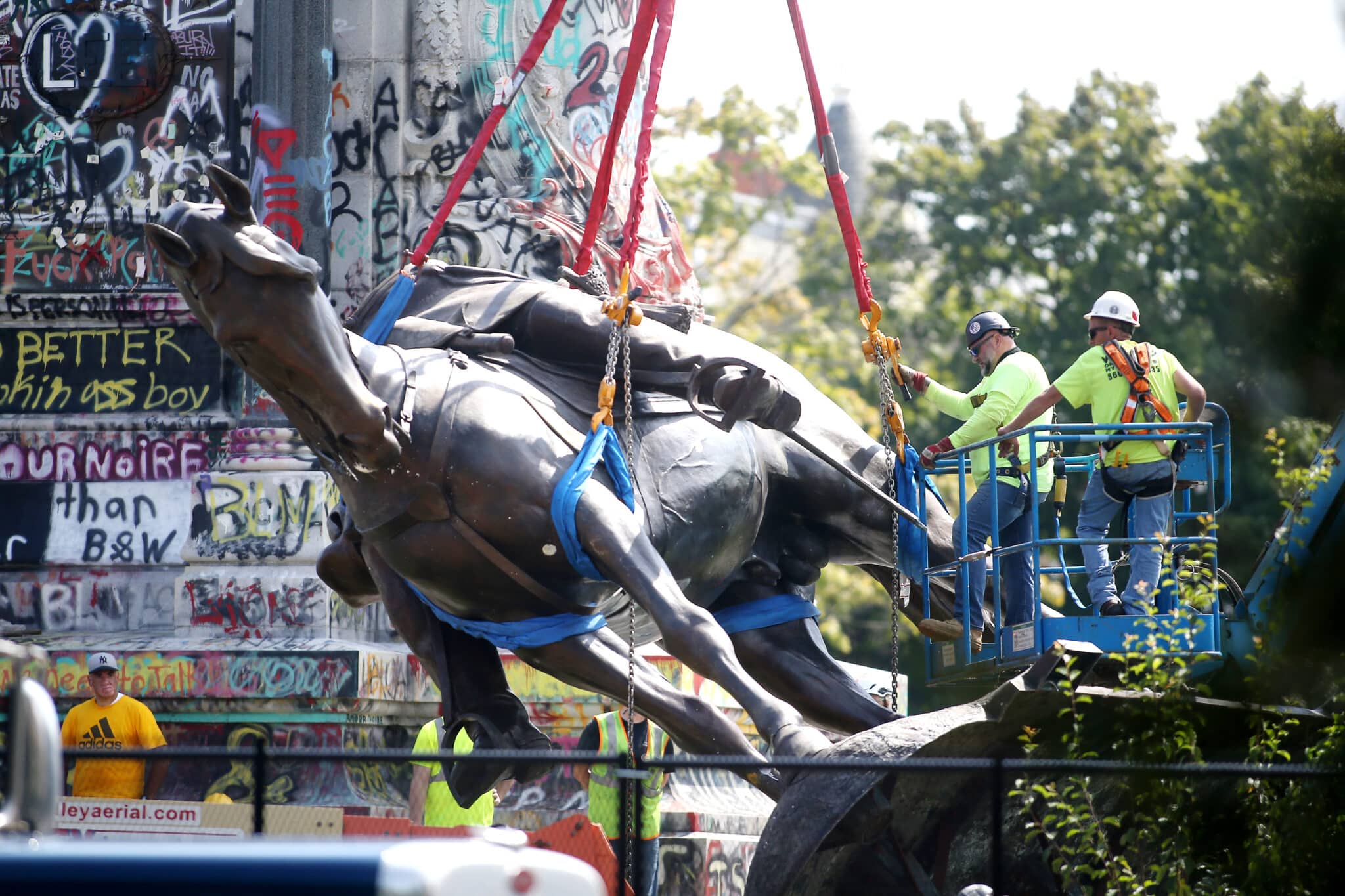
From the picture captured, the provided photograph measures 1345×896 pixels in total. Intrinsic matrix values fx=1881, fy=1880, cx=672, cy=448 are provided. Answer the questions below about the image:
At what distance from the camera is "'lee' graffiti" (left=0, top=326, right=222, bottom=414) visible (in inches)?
565

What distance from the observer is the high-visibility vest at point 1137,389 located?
32.5 ft

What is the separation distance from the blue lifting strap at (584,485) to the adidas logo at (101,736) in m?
4.74

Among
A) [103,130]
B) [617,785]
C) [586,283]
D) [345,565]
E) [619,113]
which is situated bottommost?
[617,785]

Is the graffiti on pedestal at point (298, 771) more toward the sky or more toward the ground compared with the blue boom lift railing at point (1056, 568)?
more toward the ground

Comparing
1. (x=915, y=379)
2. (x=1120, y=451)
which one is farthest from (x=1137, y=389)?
(x=915, y=379)

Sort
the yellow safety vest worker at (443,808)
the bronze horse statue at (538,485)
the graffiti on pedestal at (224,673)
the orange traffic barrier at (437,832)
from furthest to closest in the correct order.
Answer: the graffiti on pedestal at (224,673), the yellow safety vest worker at (443,808), the orange traffic barrier at (437,832), the bronze horse statue at (538,485)

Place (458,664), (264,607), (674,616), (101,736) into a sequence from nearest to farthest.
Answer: (674,616) → (458,664) → (101,736) → (264,607)

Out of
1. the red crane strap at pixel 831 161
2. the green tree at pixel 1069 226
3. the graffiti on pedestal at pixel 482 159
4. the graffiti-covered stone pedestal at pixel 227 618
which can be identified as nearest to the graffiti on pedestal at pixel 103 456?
the graffiti-covered stone pedestal at pixel 227 618

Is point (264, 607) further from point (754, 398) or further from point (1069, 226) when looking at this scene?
point (1069, 226)

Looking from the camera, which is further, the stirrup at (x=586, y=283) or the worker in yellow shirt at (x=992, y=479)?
the stirrup at (x=586, y=283)

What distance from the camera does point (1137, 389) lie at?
32.5 feet

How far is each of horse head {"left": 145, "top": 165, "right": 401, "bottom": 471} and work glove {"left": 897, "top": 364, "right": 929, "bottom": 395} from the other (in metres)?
3.33

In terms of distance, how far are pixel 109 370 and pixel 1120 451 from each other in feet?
26.9

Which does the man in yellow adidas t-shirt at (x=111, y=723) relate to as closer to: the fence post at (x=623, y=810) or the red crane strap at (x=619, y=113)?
the red crane strap at (x=619, y=113)
